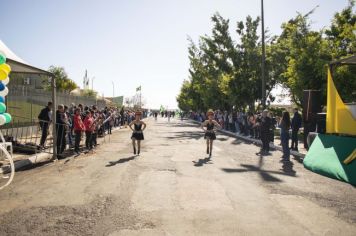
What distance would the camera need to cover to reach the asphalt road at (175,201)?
4840mm

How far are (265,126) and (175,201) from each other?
31.7ft

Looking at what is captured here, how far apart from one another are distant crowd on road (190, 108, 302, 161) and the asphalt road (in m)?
2.55

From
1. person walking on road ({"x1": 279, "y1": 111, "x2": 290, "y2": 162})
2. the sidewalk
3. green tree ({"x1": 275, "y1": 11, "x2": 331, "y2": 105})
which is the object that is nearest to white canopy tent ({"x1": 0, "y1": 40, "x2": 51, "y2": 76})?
the sidewalk

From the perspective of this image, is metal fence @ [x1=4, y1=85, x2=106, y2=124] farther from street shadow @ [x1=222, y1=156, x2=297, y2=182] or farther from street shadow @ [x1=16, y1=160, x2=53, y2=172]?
street shadow @ [x1=222, y1=156, x2=297, y2=182]

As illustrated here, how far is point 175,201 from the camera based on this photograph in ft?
20.4

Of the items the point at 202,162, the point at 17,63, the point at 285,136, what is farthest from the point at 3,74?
the point at 285,136

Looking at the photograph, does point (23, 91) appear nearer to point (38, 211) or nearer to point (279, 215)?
point (38, 211)

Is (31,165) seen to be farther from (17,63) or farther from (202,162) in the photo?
(202,162)

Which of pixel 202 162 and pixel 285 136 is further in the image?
pixel 285 136

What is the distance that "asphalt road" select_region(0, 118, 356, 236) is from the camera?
15.9ft

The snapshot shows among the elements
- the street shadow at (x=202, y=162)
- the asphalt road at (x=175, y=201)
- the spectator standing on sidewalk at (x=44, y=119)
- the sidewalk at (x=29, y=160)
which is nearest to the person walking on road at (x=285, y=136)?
the asphalt road at (x=175, y=201)

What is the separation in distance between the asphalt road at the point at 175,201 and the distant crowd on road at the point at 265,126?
8.36 ft

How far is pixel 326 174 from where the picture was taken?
893 centimetres

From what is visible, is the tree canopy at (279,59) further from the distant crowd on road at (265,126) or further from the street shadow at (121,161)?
the street shadow at (121,161)
